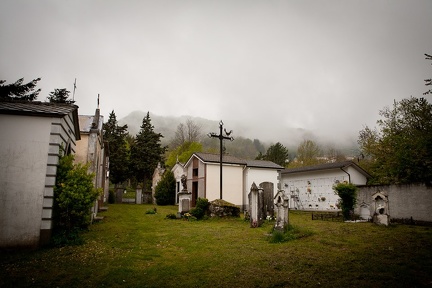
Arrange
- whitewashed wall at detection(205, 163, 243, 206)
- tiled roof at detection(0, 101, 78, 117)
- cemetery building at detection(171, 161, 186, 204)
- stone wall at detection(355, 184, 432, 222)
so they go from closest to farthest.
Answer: tiled roof at detection(0, 101, 78, 117) → stone wall at detection(355, 184, 432, 222) → whitewashed wall at detection(205, 163, 243, 206) → cemetery building at detection(171, 161, 186, 204)

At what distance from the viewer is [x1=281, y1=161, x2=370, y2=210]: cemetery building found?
Result: 25922mm

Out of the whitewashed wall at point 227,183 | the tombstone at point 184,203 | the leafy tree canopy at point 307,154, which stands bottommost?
the tombstone at point 184,203

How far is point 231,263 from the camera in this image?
22.1 ft

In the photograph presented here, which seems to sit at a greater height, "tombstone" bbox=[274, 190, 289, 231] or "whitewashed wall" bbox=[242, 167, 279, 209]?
"whitewashed wall" bbox=[242, 167, 279, 209]

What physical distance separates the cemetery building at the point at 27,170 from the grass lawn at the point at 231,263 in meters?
0.75

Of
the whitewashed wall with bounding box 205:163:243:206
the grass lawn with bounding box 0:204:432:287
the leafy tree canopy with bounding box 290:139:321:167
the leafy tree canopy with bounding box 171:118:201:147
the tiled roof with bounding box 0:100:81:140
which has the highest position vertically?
the leafy tree canopy with bounding box 171:118:201:147

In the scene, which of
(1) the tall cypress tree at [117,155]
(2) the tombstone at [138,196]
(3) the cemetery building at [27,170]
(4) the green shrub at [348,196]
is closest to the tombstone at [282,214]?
(4) the green shrub at [348,196]

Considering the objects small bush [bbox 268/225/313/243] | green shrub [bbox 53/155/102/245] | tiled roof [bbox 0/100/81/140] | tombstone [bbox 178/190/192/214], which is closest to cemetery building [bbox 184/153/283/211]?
tombstone [bbox 178/190/192/214]

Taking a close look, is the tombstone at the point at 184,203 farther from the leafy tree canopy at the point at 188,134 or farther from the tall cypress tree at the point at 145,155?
the leafy tree canopy at the point at 188,134

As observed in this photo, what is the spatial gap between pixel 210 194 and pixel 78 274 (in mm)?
20266

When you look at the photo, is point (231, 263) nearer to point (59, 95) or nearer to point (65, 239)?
point (65, 239)

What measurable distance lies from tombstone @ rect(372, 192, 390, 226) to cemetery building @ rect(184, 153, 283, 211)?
12.5 metres

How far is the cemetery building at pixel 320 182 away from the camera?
25.9 meters

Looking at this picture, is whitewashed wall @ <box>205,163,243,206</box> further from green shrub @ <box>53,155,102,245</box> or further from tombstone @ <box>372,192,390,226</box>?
green shrub @ <box>53,155,102,245</box>
